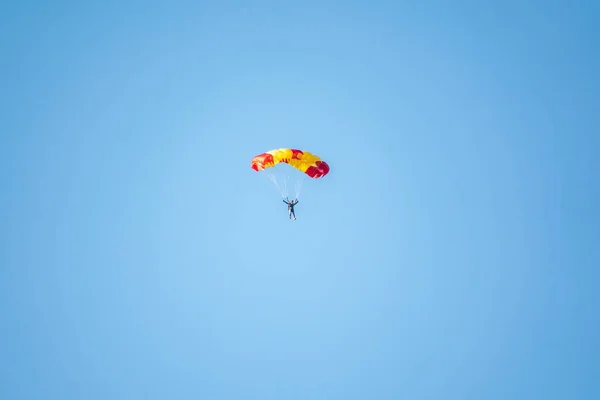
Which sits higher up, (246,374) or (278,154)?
(246,374)

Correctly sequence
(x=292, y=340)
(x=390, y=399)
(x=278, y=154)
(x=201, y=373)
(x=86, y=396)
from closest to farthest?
(x=278, y=154) < (x=86, y=396) < (x=390, y=399) < (x=201, y=373) < (x=292, y=340)

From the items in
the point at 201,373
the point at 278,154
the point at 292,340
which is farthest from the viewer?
the point at 292,340

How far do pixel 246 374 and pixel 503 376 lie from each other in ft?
102

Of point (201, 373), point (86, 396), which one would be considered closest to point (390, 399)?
point (201, 373)

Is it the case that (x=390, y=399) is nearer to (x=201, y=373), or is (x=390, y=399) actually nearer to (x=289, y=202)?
(x=201, y=373)

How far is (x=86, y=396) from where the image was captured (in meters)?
61.1

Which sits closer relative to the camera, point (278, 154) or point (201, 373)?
point (278, 154)

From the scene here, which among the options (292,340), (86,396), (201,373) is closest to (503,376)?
(292,340)

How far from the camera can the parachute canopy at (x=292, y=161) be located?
27.1 meters

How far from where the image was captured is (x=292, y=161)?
27.6 metres

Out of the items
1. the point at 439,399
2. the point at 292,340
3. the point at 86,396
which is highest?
the point at 292,340

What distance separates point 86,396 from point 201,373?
14881mm

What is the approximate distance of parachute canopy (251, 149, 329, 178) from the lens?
2712 cm

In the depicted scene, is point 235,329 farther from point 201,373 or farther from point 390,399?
point 390,399
